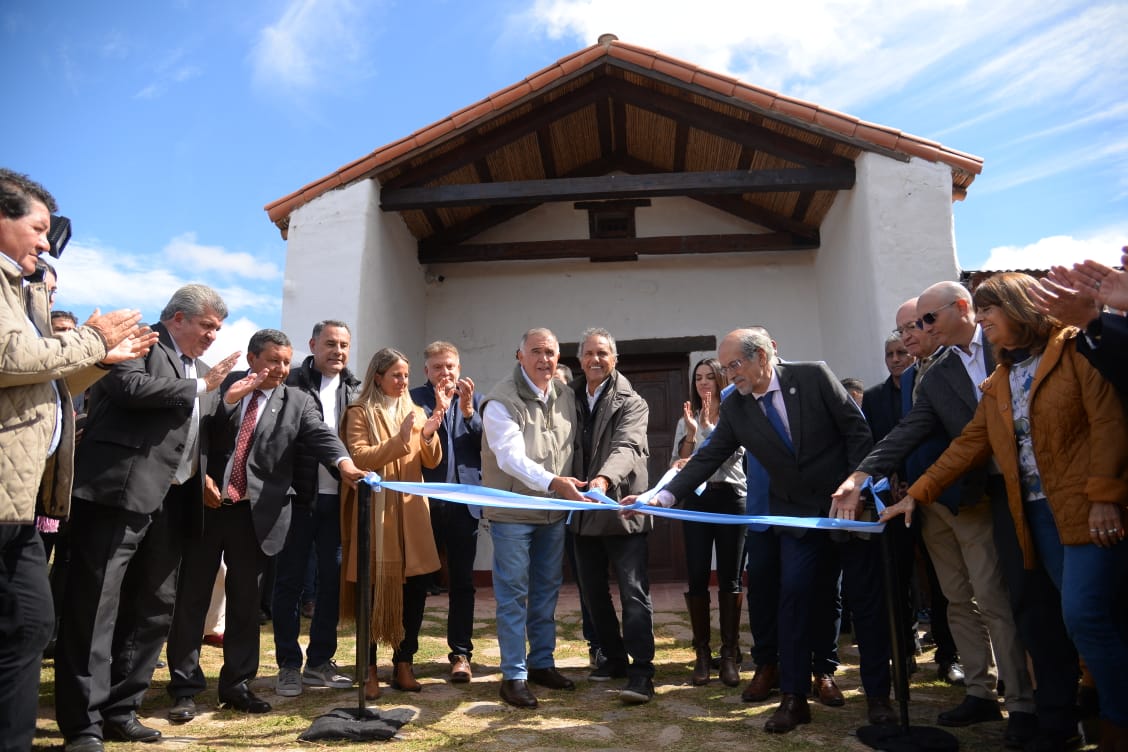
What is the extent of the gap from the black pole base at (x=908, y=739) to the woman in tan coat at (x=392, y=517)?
2151mm

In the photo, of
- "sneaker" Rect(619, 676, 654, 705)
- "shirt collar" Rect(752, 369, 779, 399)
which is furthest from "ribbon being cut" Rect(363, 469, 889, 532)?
"sneaker" Rect(619, 676, 654, 705)

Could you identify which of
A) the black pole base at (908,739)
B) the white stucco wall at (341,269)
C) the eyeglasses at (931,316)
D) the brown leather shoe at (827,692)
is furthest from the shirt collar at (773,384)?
the white stucco wall at (341,269)

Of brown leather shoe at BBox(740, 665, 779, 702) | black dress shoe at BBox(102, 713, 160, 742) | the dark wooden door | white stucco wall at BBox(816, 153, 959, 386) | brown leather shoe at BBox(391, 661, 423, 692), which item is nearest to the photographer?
black dress shoe at BBox(102, 713, 160, 742)

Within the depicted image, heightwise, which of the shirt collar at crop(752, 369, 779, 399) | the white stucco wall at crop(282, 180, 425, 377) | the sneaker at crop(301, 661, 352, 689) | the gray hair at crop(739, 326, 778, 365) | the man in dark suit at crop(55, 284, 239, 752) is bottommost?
the sneaker at crop(301, 661, 352, 689)

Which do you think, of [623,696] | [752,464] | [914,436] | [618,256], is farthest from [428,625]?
[618,256]

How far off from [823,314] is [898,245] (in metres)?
1.92

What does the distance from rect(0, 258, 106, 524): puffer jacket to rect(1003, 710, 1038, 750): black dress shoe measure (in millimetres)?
3470

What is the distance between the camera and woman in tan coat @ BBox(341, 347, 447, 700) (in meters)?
4.21

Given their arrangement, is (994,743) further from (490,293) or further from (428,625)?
(490,293)

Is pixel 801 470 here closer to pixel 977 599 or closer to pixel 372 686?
pixel 977 599

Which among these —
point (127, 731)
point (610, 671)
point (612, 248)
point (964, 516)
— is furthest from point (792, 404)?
point (612, 248)

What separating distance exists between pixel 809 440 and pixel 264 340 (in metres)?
2.59

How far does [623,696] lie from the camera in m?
4.01

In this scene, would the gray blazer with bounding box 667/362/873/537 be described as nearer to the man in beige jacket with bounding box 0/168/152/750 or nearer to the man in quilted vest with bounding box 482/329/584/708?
the man in quilted vest with bounding box 482/329/584/708
